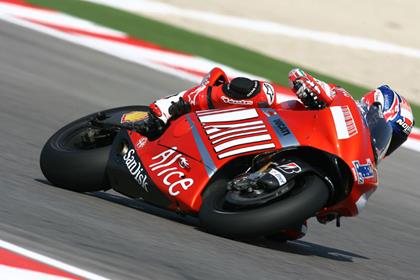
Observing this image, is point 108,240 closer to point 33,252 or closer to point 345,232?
point 33,252

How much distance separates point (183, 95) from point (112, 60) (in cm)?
543

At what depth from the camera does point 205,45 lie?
13312mm

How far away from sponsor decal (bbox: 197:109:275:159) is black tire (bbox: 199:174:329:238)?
0.34m

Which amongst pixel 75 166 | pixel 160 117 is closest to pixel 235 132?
pixel 160 117

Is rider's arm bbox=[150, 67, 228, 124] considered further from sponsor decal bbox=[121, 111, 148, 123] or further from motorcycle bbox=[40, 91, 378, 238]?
sponsor decal bbox=[121, 111, 148, 123]

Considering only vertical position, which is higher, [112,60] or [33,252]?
[33,252]

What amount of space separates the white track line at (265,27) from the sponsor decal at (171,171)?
832 cm

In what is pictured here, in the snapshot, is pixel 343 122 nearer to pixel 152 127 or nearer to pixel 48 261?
pixel 152 127

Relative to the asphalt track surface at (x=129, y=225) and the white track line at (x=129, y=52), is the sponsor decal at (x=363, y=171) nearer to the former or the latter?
the asphalt track surface at (x=129, y=225)

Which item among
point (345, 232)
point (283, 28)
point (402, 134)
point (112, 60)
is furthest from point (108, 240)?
point (283, 28)

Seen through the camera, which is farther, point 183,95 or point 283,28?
point 283,28

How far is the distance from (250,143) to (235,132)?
13 centimetres

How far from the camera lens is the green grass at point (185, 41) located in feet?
41.8

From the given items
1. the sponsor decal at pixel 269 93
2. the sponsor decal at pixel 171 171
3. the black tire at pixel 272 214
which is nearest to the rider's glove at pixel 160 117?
the sponsor decal at pixel 171 171
